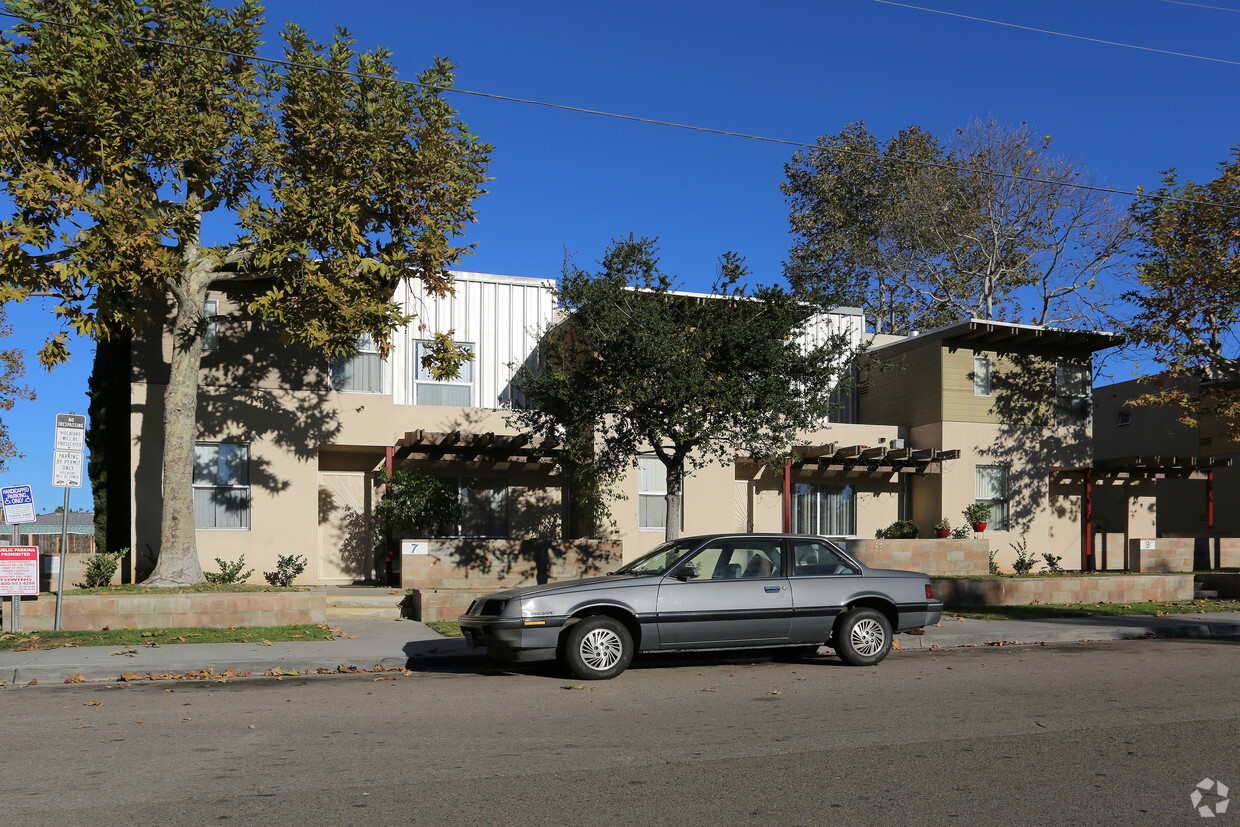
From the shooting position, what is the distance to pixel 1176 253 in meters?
21.8

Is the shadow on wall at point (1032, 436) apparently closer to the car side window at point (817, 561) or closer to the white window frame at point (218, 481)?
the car side window at point (817, 561)

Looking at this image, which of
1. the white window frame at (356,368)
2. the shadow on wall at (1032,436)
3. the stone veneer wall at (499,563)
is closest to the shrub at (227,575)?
the stone veneer wall at (499,563)

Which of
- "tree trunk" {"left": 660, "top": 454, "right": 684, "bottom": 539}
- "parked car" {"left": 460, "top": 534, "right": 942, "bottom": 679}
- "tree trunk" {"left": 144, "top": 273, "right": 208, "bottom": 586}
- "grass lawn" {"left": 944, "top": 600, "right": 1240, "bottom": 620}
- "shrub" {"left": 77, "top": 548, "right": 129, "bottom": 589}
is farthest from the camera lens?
"grass lawn" {"left": 944, "top": 600, "right": 1240, "bottom": 620}

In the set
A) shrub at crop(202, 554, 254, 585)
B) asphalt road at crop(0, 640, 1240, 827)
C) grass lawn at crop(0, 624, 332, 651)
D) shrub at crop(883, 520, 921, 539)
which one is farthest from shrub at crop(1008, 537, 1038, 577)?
shrub at crop(202, 554, 254, 585)

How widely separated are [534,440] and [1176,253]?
47.0 ft

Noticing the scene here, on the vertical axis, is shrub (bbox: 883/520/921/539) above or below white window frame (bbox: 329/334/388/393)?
below

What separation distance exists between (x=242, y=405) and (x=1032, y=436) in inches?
709

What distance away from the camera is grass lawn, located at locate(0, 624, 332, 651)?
41.2ft

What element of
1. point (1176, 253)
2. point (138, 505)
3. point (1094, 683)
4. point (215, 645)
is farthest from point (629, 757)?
point (1176, 253)

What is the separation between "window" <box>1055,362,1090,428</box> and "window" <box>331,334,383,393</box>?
53.8 ft

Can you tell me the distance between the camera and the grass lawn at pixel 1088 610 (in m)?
17.1

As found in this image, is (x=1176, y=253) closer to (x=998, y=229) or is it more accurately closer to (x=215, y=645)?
(x=998, y=229)

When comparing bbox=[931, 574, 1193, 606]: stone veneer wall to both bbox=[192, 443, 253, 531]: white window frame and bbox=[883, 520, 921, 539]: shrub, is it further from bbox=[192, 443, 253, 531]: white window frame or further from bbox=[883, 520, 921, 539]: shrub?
bbox=[192, 443, 253, 531]: white window frame

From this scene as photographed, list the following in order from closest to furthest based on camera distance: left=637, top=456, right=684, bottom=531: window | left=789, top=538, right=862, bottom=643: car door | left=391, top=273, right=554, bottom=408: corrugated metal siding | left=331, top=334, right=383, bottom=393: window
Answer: left=789, top=538, right=862, bottom=643: car door < left=331, top=334, right=383, bottom=393: window < left=391, top=273, right=554, bottom=408: corrugated metal siding < left=637, top=456, right=684, bottom=531: window
